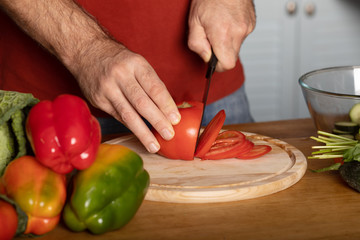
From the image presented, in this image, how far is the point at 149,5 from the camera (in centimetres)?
159

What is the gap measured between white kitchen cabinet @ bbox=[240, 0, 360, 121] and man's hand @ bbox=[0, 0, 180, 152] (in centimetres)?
202

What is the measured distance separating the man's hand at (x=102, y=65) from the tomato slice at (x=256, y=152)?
0.19 metres

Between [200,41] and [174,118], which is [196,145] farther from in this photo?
[200,41]

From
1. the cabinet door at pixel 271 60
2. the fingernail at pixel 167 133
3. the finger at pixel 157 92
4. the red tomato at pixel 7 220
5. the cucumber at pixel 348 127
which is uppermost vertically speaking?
the finger at pixel 157 92

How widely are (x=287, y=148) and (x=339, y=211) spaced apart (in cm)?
34

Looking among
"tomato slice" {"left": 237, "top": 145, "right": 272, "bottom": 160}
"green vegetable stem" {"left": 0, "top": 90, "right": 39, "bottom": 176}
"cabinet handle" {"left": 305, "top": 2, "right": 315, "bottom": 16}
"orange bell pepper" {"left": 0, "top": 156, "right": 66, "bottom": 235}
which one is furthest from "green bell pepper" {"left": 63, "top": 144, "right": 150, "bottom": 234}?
"cabinet handle" {"left": 305, "top": 2, "right": 315, "bottom": 16}

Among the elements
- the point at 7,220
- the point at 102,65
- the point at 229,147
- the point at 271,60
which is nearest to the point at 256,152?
the point at 229,147

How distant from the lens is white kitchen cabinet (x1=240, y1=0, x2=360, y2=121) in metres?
3.22

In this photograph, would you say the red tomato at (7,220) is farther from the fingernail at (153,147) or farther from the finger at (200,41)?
the finger at (200,41)

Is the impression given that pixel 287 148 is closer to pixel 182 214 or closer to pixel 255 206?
pixel 255 206

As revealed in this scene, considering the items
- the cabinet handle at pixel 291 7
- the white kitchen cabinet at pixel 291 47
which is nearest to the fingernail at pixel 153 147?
the white kitchen cabinet at pixel 291 47

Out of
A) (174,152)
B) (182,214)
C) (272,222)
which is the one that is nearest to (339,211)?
(272,222)

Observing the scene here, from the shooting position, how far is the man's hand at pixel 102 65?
4.04 ft

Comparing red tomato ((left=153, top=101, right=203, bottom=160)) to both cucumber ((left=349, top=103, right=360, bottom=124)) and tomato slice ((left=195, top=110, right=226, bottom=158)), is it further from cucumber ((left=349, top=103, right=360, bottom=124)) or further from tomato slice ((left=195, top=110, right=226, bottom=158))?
cucumber ((left=349, top=103, right=360, bottom=124))
